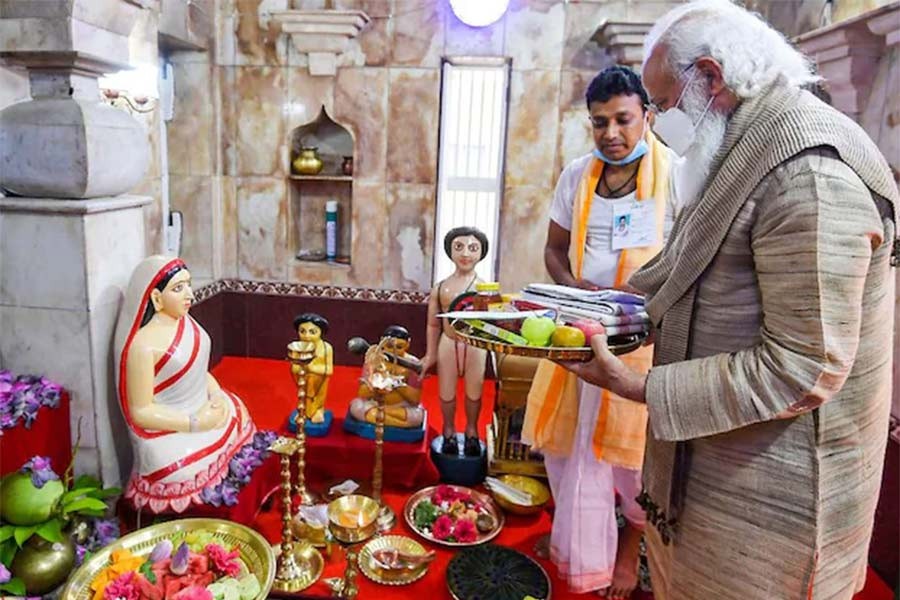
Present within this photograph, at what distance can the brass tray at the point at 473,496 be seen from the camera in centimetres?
265

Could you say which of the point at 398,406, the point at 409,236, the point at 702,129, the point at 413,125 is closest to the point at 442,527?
the point at 398,406

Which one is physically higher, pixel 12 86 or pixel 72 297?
pixel 12 86

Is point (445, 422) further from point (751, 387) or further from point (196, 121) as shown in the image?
point (196, 121)

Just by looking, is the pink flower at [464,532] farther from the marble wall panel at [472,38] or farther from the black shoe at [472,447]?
the marble wall panel at [472,38]

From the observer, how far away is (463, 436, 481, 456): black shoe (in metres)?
3.12

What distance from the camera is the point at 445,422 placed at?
3309 mm

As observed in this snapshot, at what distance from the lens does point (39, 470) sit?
1.93 m

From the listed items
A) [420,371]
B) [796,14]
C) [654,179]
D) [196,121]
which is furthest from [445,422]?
[796,14]

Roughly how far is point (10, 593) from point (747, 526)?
77.1 inches

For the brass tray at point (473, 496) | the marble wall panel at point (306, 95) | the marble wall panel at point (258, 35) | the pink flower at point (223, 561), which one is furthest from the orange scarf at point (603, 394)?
the marble wall panel at point (258, 35)

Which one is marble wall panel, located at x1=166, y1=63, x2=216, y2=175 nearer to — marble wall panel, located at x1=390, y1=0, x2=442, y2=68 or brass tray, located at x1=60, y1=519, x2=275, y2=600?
marble wall panel, located at x1=390, y1=0, x2=442, y2=68

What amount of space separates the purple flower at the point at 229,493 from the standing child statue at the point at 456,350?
1050 millimetres

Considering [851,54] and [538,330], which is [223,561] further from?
[851,54]

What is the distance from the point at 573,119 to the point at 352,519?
309 centimetres
